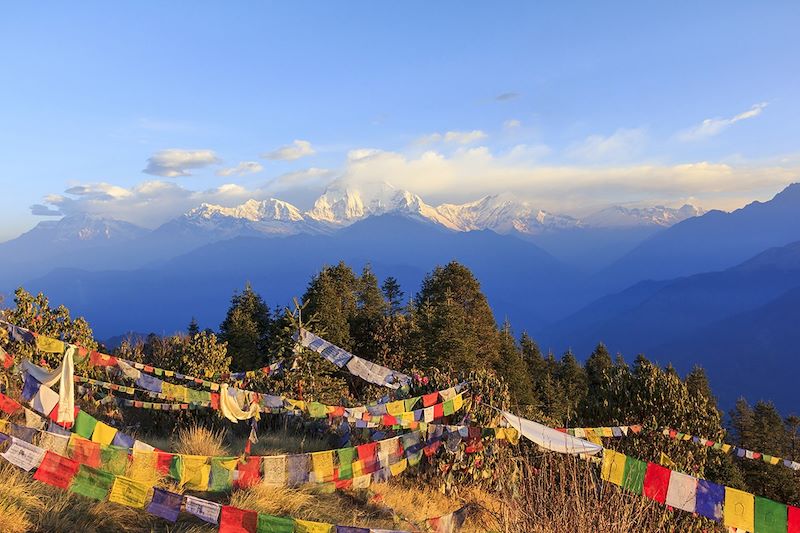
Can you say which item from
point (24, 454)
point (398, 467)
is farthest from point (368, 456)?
point (24, 454)

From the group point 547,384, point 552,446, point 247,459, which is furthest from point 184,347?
point 547,384

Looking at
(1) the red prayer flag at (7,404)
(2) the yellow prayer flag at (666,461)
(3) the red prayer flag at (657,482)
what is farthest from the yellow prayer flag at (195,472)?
(2) the yellow prayer flag at (666,461)

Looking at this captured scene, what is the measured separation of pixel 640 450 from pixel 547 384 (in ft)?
→ 100

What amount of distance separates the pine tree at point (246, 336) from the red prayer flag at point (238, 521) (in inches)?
1196

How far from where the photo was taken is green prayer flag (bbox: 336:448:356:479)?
8078 mm

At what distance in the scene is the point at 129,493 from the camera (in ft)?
17.1

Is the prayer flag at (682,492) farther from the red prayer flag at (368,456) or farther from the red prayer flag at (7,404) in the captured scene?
the red prayer flag at (7,404)

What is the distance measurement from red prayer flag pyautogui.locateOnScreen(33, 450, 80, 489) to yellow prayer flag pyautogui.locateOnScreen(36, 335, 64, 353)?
21.1ft

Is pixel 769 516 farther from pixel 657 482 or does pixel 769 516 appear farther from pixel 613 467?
pixel 613 467

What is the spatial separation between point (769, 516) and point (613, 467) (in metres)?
2.06

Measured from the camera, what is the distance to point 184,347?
1738 centimetres

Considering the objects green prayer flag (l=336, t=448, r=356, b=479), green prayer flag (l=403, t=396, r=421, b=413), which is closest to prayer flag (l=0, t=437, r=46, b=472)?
green prayer flag (l=336, t=448, r=356, b=479)

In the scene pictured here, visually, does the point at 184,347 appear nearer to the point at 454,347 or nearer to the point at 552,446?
the point at 552,446

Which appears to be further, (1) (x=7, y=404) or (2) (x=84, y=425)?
(2) (x=84, y=425)
